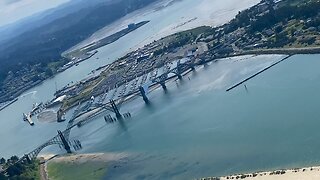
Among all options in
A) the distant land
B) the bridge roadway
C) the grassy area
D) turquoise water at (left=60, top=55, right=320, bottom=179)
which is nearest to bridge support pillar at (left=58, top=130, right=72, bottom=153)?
the bridge roadway

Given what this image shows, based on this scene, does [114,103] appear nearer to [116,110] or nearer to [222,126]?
[116,110]

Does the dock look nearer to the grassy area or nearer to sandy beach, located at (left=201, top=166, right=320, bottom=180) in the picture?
the grassy area

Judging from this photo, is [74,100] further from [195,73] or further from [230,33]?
[230,33]

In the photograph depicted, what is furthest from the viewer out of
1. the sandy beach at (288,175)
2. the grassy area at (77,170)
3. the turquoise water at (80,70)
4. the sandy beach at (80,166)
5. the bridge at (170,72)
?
the turquoise water at (80,70)

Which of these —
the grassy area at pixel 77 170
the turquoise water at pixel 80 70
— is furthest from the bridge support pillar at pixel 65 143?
the turquoise water at pixel 80 70

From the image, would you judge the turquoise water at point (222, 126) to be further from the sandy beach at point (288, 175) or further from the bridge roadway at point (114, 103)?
the bridge roadway at point (114, 103)

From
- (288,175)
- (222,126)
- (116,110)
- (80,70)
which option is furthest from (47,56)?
(288,175)

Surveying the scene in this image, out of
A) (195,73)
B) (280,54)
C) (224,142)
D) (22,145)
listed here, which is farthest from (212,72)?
(22,145)
